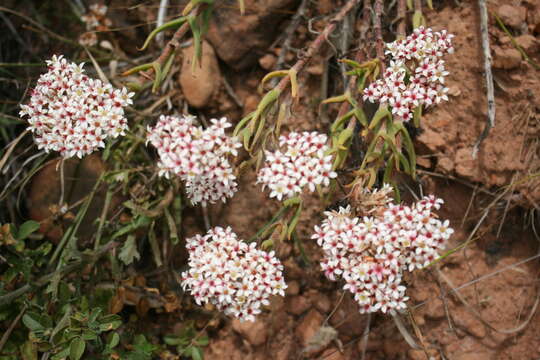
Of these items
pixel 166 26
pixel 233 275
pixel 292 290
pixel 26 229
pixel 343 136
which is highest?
pixel 166 26

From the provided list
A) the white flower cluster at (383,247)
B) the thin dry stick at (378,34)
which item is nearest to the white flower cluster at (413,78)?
the thin dry stick at (378,34)

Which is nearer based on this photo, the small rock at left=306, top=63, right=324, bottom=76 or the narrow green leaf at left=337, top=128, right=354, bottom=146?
the narrow green leaf at left=337, top=128, right=354, bottom=146

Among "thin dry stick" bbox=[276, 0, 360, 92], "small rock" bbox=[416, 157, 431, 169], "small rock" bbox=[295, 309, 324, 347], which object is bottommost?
"small rock" bbox=[295, 309, 324, 347]

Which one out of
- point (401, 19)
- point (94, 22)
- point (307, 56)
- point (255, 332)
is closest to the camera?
point (307, 56)

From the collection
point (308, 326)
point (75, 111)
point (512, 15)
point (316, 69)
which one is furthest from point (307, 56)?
point (308, 326)

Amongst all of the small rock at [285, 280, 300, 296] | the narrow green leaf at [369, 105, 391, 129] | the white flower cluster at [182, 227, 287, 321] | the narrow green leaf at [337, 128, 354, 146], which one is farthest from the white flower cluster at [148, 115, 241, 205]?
the small rock at [285, 280, 300, 296]

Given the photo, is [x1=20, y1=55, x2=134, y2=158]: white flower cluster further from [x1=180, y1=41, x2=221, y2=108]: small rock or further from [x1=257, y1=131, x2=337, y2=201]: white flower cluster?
[x1=180, y1=41, x2=221, y2=108]: small rock

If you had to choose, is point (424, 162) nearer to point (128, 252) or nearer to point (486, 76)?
point (486, 76)
